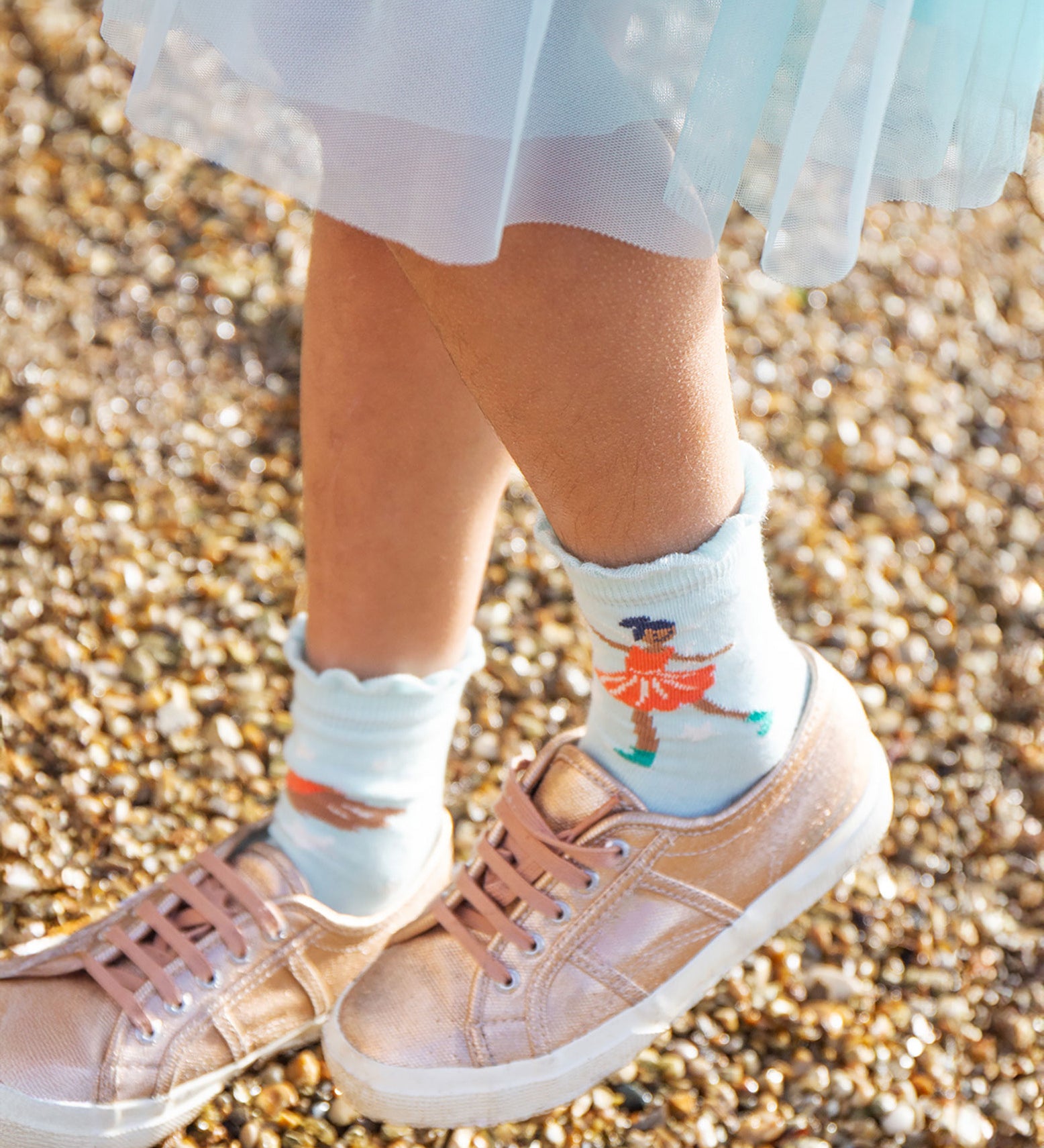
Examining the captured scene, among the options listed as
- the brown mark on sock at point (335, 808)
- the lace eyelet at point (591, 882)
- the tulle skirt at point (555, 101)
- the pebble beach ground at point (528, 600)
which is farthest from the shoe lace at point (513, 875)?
the tulle skirt at point (555, 101)

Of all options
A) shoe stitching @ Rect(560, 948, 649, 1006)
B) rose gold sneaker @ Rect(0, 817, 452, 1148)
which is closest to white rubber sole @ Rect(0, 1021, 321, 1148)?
rose gold sneaker @ Rect(0, 817, 452, 1148)

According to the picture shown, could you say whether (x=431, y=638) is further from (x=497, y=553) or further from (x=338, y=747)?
(x=497, y=553)

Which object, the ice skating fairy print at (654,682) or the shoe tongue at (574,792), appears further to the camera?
the shoe tongue at (574,792)

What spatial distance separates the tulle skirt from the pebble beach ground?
90 centimetres

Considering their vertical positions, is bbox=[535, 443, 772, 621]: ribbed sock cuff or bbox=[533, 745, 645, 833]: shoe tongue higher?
bbox=[535, 443, 772, 621]: ribbed sock cuff

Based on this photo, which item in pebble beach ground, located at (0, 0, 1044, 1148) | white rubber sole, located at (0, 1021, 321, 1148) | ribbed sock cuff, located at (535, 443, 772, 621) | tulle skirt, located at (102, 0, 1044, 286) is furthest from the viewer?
pebble beach ground, located at (0, 0, 1044, 1148)

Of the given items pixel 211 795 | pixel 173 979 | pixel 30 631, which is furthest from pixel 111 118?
pixel 173 979

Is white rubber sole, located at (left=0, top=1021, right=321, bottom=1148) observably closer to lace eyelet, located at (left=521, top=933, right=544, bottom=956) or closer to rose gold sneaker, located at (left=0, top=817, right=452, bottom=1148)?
rose gold sneaker, located at (left=0, top=817, right=452, bottom=1148)

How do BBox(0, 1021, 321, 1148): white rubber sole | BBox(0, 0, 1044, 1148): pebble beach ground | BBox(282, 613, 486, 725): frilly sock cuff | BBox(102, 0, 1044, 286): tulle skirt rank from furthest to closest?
BBox(0, 0, 1044, 1148): pebble beach ground < BBox(282, 613, 486, 725): frilly sock cuff < BBox(0, 1021, 321, 1148): white rubber sole < BBox(102, 0, 1044, 286): tulle skirt

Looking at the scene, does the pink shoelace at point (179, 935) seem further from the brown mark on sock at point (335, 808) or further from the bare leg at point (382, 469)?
the bare leg at point (382, 469)

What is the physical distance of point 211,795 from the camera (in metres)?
1.47

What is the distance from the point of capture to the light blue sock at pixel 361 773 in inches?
44.9

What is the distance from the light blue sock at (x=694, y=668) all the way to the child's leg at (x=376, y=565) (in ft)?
0.55

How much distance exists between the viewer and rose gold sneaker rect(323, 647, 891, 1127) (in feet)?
3.51
